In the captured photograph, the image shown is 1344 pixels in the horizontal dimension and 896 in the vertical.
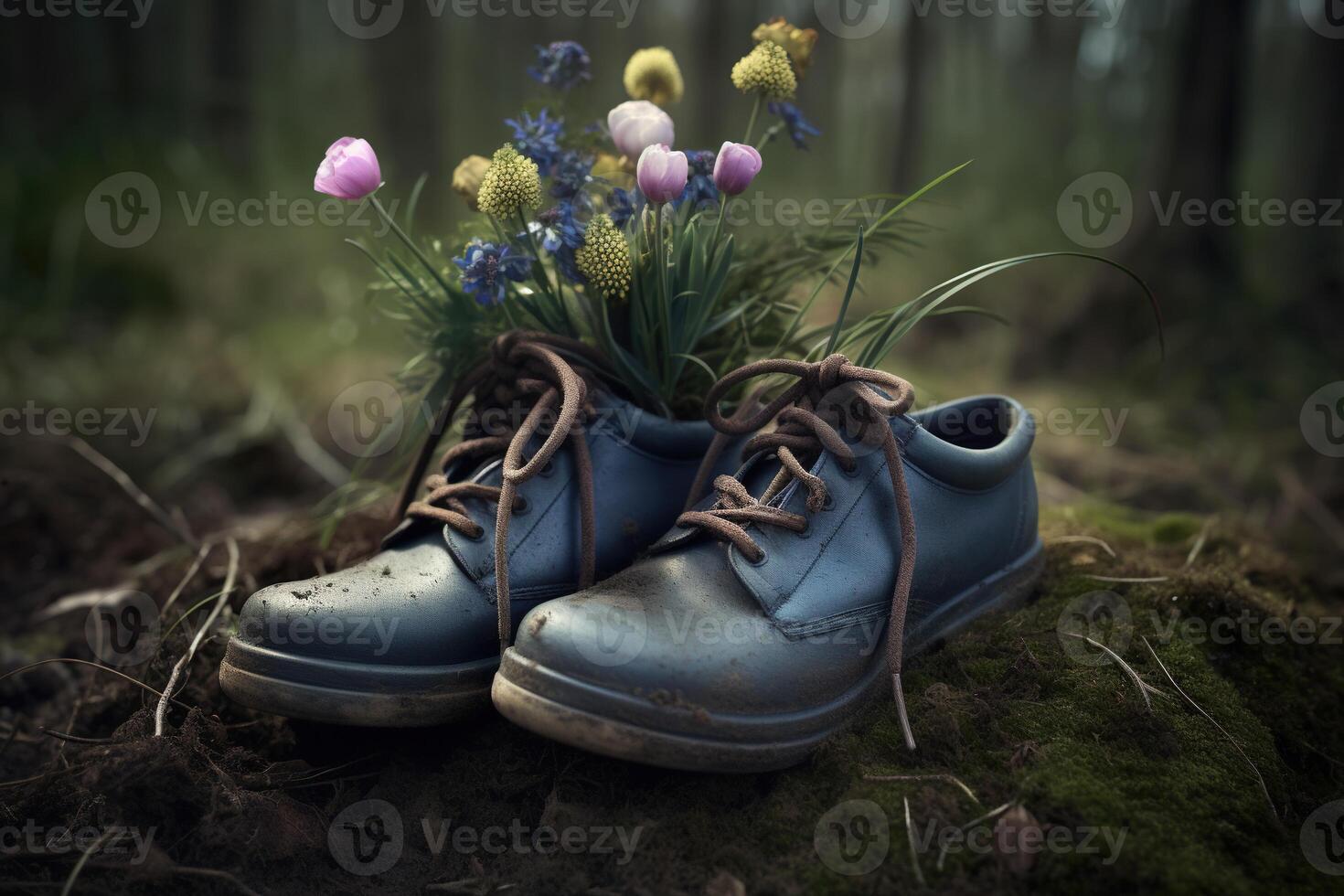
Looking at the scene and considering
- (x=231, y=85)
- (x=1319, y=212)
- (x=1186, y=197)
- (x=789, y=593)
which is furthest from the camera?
(x=231, y=85)

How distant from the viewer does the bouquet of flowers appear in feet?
5.20

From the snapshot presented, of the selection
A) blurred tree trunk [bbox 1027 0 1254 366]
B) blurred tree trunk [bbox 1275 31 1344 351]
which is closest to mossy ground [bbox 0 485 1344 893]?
blurred tree trunk [bbox 1027 0 1254 366]

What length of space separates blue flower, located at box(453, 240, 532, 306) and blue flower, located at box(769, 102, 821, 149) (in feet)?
1.91

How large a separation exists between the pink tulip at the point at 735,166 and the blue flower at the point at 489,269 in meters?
0.35

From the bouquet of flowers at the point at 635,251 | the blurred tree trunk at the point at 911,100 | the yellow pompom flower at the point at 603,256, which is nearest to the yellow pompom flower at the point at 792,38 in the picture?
the bouquet of flowers at the point at 635,251

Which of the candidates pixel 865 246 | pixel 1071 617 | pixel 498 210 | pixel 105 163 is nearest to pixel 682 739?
pixel 1071 617

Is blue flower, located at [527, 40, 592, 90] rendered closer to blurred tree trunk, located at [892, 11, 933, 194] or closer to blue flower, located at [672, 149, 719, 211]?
blue flower, located at [672, 149, 719, 211]

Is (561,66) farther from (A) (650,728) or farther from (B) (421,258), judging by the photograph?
(A) (650,728)

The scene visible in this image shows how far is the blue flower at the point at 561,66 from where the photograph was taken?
188cm

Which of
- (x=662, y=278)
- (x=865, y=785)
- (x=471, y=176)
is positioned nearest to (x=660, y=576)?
(x=865, y=785)

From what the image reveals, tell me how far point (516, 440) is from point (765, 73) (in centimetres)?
82

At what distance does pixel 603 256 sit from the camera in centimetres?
159

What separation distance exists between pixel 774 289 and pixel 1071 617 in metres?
0.83

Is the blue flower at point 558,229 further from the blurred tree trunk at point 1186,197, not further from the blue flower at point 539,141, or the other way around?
the blurred tree trunk at point 1186,197
